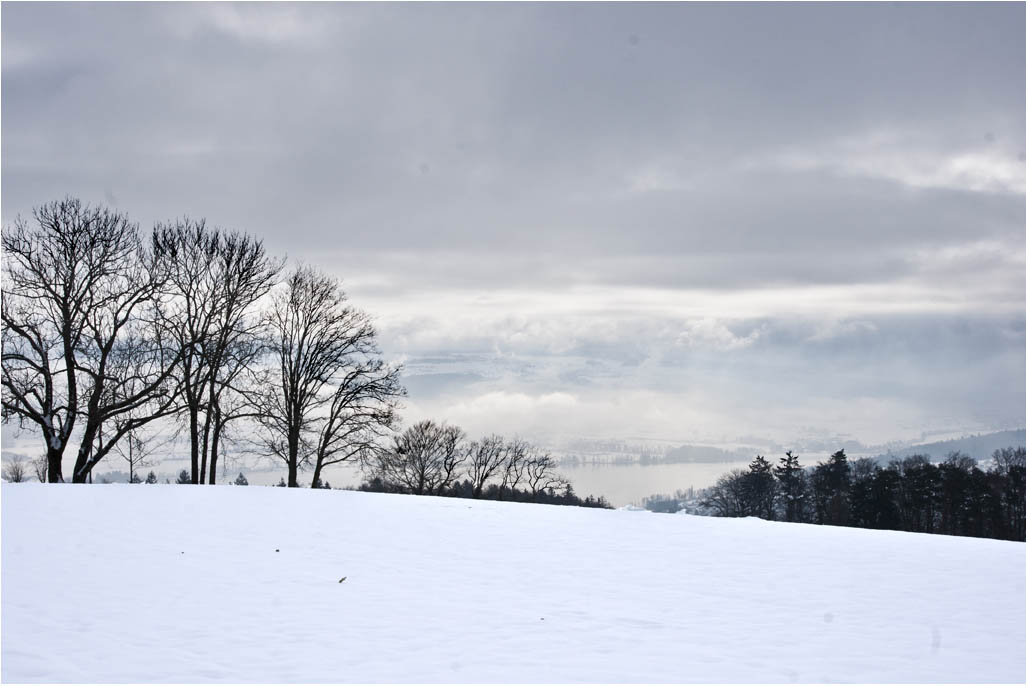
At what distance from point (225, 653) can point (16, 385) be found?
1071 inches

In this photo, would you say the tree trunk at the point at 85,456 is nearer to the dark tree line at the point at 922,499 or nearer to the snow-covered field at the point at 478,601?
the snow-covered field at the point at 478,601

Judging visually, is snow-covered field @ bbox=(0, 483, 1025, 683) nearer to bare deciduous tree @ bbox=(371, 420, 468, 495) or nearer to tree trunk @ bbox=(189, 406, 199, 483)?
tree trunk @ bbox=(189, 406, 199, 483)

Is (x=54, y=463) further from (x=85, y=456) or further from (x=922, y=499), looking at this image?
(x=922, y=499)

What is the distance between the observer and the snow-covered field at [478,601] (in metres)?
9.19

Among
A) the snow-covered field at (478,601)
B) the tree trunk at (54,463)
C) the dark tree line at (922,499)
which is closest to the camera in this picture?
the snow-covered field at (478,601)

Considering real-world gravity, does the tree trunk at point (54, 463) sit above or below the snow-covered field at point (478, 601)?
above

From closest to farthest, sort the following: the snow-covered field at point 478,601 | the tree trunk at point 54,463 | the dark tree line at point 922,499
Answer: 1. the snow-covered field at point 478,601
2. the tree trunk at point 54,463
3. the dark tree line at point 922,499

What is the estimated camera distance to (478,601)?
12656 millimetres

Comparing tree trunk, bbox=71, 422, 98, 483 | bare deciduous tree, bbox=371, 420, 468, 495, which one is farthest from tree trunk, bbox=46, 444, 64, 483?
bare deciduous tree, bbox=371, 420, 468, 495

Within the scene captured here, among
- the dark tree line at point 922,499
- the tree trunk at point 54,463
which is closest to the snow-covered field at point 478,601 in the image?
the tree trunk at point 54,463

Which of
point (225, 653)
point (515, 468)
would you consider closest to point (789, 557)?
point (225, 653)

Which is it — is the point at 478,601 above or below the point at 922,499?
above

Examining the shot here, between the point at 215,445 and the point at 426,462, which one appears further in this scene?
the point at 426,462

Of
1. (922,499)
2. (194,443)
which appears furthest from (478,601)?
(922,499)
